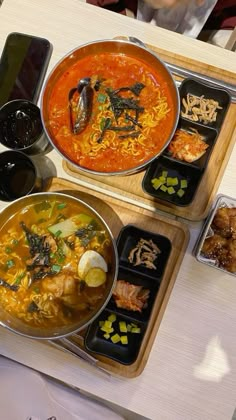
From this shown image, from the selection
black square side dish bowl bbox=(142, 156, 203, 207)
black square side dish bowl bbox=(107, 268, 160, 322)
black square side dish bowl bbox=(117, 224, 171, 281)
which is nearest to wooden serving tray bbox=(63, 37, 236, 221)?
black square side dish bowl bbox=(142, 156, 203, 207)

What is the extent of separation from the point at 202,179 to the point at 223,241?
30cm

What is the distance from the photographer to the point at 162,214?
6.90 feet

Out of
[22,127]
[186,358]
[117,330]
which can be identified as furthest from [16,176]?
[186,358]

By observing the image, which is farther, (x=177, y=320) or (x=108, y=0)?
(x=108, y=0)

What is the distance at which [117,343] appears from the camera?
202 centimetres

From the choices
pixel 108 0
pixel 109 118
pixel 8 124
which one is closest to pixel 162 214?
pixel 109 118

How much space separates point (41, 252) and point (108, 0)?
4.90 feet

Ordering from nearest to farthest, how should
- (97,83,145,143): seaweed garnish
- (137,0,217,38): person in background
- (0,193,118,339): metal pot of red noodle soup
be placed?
1. (0,193,118,339): metal pot of red noodle soup
2. (97,83,145,143): seaweed garnish
3. (137,0,217,38): person in background

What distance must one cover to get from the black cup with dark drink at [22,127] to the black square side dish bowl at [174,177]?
529 millimetres

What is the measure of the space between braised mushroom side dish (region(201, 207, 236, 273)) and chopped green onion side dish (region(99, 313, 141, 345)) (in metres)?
0.48

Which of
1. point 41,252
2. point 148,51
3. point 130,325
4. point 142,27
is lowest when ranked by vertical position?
point 130,325

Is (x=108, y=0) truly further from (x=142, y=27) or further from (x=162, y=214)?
(x=162, y=214)

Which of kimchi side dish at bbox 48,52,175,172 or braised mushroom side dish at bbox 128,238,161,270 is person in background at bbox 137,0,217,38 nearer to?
kimchi side dish at bbox 48,52,175,172

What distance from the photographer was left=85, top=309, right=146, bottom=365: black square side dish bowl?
1960 mm
